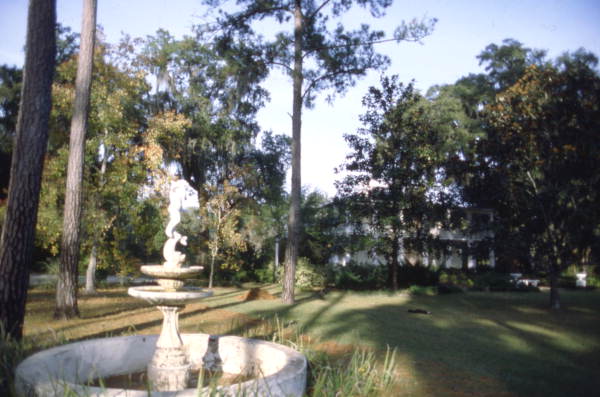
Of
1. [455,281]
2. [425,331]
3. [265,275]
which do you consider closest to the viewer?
[425,331]

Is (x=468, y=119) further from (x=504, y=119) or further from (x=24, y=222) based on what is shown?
(x=24, y=222)

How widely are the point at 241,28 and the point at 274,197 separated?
531 inches

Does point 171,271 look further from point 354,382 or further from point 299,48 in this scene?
point 299,48

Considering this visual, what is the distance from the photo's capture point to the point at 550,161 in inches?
634

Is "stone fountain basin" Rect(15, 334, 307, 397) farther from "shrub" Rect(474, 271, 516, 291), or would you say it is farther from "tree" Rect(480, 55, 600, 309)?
"shrub" Rect(474, 271, 516, 291)

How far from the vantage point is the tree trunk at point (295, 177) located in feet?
53.8

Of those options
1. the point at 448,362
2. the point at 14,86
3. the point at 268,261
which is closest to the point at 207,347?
the point at 448,362

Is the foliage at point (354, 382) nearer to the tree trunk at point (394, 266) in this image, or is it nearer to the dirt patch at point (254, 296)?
the dirt patch at point (254, 296)

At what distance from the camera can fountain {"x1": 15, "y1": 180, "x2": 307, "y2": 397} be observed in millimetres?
4508

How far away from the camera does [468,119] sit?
37.2 metres

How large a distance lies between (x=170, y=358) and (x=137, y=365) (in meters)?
1.23

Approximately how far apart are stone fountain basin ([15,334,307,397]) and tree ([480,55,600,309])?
13.1 metres

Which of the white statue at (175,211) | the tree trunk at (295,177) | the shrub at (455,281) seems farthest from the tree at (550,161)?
the white statue at (175,211)

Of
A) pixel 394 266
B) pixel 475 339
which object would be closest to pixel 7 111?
pixel 394 266
